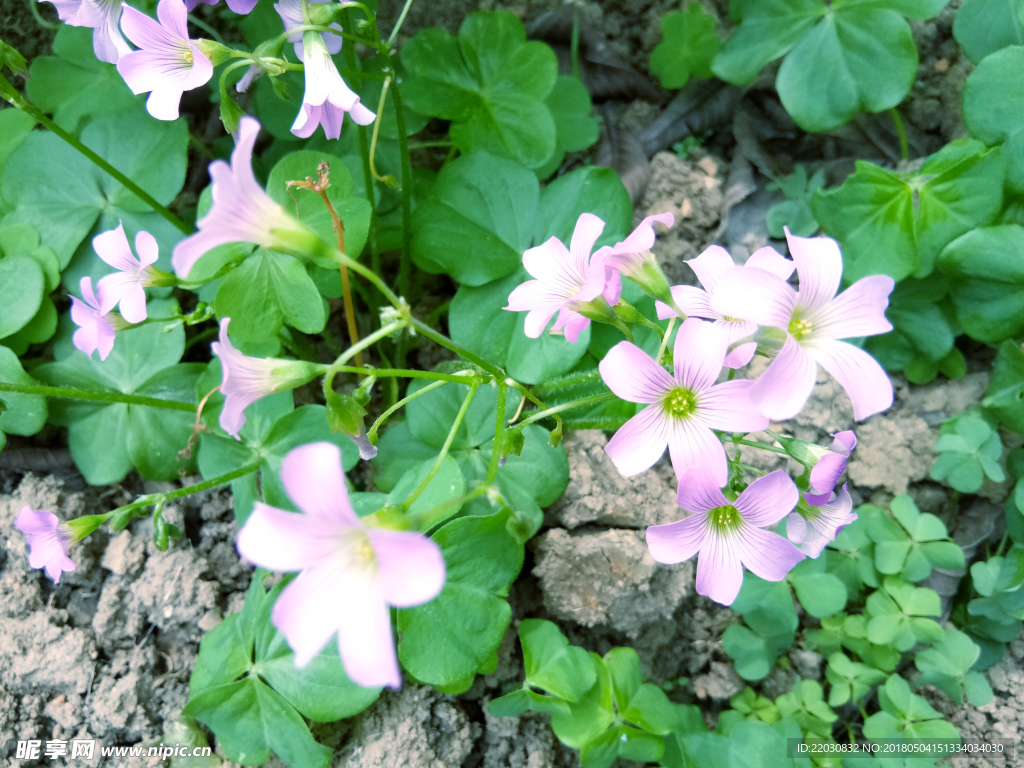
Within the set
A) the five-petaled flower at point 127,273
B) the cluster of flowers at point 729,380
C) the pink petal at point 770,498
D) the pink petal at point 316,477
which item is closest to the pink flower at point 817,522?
the cluster of flowers at point 729,380

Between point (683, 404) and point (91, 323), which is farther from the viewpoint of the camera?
point (91, 323)

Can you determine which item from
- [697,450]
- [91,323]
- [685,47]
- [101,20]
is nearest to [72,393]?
[91,323]

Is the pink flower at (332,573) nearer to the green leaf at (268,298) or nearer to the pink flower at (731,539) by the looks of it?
the pink flower at (731,539)

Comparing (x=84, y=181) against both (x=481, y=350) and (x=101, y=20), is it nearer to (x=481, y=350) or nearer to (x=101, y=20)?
(x=101, y=20)

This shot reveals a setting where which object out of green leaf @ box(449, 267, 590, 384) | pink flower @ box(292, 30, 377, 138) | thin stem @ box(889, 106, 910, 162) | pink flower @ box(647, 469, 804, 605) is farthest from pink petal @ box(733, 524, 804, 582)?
thin stem @ box(889, 106, 910, 162)

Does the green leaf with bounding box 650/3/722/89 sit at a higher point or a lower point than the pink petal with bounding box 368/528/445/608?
higher

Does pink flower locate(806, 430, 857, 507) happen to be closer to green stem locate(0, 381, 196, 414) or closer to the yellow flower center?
the yellow flower center
